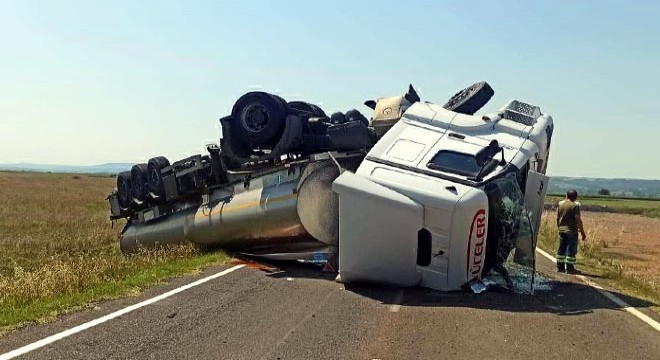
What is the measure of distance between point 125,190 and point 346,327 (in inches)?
386

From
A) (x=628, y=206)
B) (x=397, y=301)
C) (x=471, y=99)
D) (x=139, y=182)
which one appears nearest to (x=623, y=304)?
(x=397, y=301)

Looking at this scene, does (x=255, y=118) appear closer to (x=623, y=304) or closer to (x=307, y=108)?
(x=307, y=108)

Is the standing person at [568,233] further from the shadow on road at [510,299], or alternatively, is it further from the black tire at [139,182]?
the black tire at [139,182]

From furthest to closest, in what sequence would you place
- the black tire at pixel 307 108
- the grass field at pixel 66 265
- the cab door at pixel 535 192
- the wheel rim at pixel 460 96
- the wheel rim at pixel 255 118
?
the black tire at pixel 307 108
the wheel rim at pixel 460 96
the wheel rim at pixel 255 118
the cab door at pixel 535 192
the grass field at pixel 66 265

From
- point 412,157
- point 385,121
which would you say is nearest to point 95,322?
point 412,157

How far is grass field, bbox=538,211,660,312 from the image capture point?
31.9 feet

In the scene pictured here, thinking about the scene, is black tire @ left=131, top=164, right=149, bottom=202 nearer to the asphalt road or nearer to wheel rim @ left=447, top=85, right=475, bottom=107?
the asphalt road

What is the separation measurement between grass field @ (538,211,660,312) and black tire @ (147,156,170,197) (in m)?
8.14

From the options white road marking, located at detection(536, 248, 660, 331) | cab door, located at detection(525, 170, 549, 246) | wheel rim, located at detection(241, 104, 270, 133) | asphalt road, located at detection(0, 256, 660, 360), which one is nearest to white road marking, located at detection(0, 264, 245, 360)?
asphalt road, located at detection(0, 256, 660, 360)

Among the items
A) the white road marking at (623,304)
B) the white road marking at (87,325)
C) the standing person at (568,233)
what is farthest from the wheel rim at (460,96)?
the white road marking at (87,325)

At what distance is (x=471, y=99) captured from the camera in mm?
11086

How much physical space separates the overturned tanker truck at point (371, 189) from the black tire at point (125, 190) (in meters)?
0.58

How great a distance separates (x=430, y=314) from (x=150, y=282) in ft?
11.3

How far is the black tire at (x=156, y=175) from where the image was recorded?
43.0 feet
